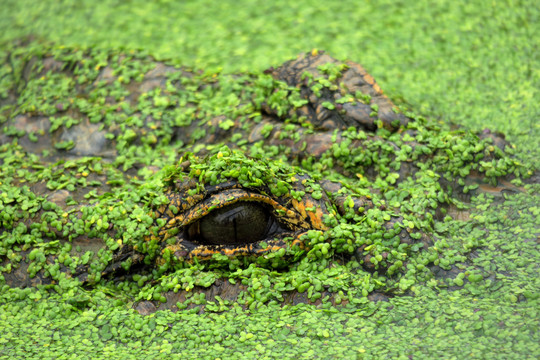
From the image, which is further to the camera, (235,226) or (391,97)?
(391,97)

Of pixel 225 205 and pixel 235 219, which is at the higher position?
pixel 225 205

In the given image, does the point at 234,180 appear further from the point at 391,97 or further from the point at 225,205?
the point at 391,97

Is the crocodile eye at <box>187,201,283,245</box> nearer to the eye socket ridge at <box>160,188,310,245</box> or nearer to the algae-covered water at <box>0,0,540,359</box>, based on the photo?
the eye socket ridge at <box>160,188,310,245</box>

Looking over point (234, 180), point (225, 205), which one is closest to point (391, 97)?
point (234, 180)

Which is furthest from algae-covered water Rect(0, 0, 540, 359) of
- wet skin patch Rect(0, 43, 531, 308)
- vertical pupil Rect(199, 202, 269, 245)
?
vertical pupil Rect(199, 202, 269, 245)

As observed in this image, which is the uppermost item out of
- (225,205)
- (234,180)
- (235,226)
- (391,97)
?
(391,97)

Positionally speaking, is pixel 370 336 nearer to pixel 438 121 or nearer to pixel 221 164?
pixel 221 164
